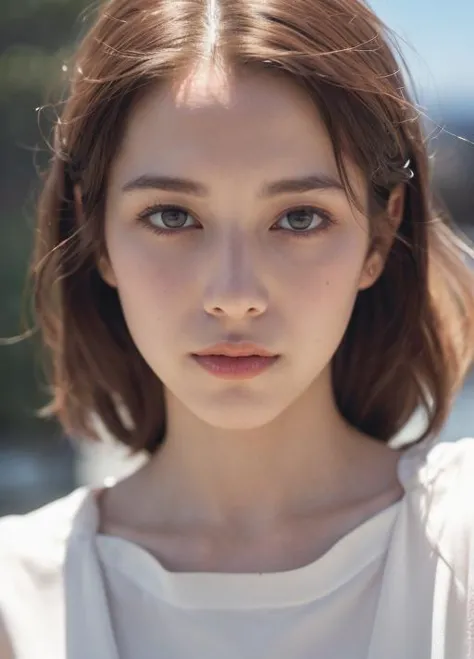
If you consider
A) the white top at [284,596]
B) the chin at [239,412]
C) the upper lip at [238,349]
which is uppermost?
the upper lip at [238,349]

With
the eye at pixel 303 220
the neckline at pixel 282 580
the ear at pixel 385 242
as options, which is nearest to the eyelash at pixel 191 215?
the eye at pixel 303 220

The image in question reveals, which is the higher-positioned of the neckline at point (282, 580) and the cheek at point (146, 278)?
the cheek at point (146, 278)

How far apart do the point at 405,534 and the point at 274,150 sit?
1.52 feet

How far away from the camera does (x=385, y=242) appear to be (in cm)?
149

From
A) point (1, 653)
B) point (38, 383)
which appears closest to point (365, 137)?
point (1, 653)

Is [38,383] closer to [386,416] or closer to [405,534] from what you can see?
[386,416]

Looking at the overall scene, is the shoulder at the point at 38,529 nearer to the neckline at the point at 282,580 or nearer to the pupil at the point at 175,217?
the neckline at the point at 282,580

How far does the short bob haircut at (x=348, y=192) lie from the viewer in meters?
1.35

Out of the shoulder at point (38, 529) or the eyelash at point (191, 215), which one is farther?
the shoulder at point (38, 529)

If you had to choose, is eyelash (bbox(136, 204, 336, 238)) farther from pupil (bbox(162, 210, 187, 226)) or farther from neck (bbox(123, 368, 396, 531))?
neck (bbox(123, 368, 396, 531))

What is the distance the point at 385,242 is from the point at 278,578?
1.44 feet

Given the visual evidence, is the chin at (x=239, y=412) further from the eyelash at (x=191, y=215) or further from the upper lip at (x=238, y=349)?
the eyelash at (x=191, y=215)

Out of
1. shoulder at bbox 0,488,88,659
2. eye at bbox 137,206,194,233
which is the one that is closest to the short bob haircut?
eye at bbox 137,206,194,233

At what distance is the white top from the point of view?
129 cm
